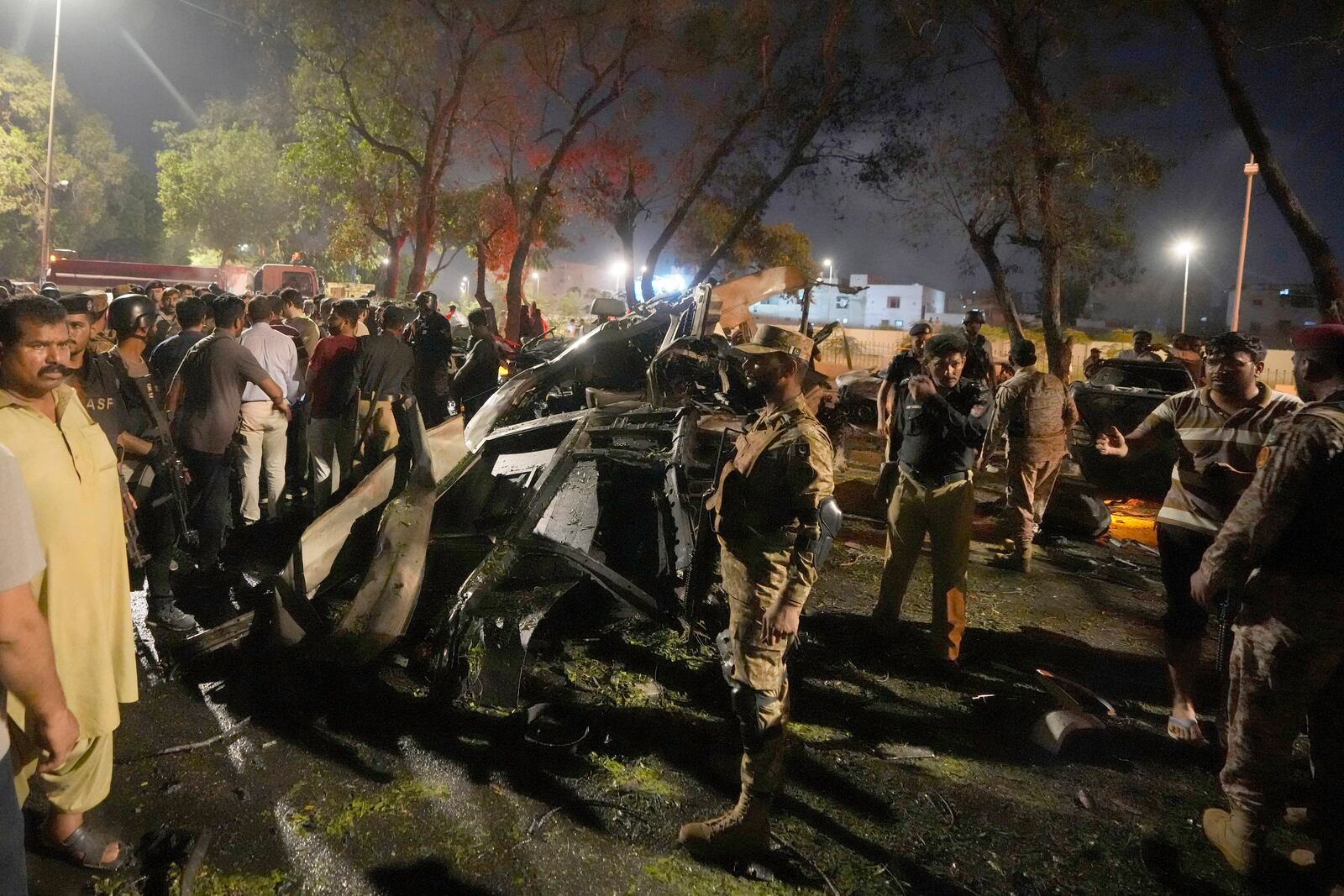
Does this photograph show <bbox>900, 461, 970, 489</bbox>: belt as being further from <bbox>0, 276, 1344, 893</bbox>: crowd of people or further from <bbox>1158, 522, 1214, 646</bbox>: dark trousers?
<bbox>1158, 522, 1214, 646</bbox>: dark trousers

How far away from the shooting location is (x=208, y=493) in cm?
503

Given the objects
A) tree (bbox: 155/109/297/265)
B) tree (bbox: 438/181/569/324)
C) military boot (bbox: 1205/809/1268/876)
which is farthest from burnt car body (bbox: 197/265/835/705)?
tree (bbox: 155/109/297/265)

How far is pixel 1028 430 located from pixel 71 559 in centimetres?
633

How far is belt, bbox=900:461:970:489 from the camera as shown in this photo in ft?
14.8

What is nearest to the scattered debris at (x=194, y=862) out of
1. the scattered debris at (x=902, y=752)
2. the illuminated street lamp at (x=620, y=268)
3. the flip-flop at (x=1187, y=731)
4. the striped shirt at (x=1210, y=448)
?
the scattered debris at (x=902, y=752)

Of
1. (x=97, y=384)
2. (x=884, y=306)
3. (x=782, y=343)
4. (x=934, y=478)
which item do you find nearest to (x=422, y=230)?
(x=97, y=384)

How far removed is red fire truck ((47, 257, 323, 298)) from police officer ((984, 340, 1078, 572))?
18950mm

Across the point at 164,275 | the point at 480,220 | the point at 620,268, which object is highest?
the point at 480,220

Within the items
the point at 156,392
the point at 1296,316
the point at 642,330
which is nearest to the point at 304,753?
the point at 156,392

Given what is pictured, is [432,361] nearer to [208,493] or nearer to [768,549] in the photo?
[208,493]

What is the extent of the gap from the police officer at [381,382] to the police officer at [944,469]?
14.5 feet

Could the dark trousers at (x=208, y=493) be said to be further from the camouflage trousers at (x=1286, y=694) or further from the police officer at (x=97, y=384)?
the camouflage trousers at (x=1286, y=694)

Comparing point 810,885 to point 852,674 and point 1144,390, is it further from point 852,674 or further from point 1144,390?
point 1144,390

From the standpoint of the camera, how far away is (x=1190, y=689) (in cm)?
383
